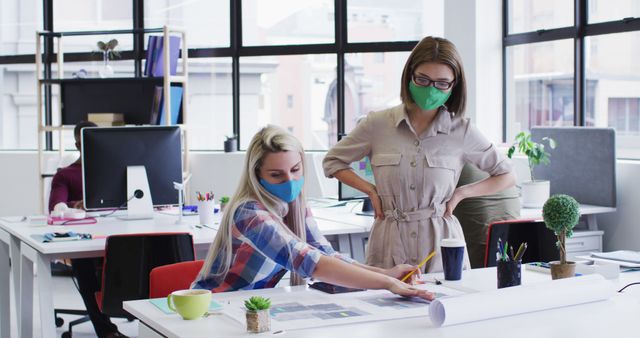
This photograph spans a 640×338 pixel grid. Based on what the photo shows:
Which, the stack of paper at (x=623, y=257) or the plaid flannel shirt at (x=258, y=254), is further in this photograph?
the stack of paper at (x=623, y=257)

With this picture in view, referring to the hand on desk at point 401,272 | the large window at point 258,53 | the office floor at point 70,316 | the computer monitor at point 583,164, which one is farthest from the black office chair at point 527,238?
the large window at point 258,53

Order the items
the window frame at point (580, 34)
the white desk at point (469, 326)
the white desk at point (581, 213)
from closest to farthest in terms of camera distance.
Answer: the white desk at point (469, 326)
the white desk at point (581, 213)
the window frame at point (580, 34)

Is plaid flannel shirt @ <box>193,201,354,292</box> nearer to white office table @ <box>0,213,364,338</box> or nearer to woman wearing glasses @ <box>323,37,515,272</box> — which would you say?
woman wearing glasses @ <box>323,37,515,272</box>

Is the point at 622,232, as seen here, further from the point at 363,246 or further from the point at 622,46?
the point at 363,246

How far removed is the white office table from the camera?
3.50 m

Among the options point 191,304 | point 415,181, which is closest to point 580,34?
point 415,181

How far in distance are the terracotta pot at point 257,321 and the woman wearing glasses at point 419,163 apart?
41.4 inches

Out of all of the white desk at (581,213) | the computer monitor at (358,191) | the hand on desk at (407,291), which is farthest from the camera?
the computer monitor at (358,191)

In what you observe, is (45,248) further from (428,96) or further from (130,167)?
(428,96)

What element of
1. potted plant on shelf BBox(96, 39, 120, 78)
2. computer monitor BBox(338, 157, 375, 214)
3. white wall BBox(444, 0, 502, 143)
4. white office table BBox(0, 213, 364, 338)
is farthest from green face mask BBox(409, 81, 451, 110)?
potted plant on shelf BBox(96, 39, 120, 78)

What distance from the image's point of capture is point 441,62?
2818 millimetres

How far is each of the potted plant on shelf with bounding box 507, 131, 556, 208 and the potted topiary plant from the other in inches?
92.0

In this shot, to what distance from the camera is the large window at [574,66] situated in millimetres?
4961

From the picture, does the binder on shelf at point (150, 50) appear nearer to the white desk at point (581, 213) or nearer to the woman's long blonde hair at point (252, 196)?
the white desk at point (581, 213)
